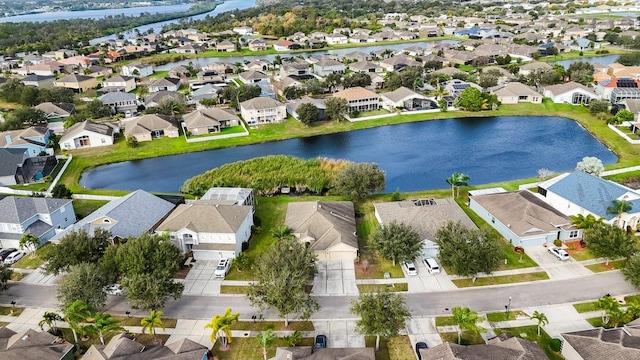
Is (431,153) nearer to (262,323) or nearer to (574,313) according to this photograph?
(574,313)

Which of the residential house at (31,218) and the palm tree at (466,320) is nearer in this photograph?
the palm tree at (466,320)

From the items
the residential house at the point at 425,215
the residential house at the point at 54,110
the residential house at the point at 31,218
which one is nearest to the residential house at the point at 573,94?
the residential house at the point at 425,215

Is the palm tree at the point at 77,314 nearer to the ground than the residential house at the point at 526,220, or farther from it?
farther from it

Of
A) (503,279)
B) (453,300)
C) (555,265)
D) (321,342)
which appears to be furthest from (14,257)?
(555,265)

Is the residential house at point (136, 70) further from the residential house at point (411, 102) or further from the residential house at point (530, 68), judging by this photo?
the residential house at point (530, 68)

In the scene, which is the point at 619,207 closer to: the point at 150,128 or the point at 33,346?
the point at 33,346

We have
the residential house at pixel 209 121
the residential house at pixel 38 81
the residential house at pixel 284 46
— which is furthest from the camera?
the residential house at pixel 284 46
